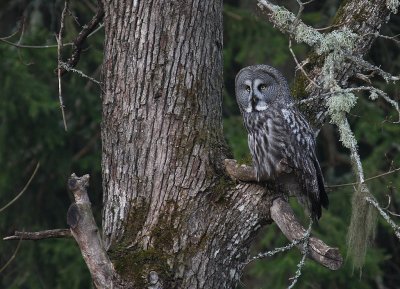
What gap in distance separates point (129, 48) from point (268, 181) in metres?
0.76

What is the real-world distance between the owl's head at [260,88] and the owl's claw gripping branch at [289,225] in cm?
64

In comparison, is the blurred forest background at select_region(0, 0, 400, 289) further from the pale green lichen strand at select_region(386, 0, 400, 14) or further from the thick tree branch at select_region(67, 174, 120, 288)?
the thick tree branch at select_region(67, 174, 120, 288)

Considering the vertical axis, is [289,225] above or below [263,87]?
below

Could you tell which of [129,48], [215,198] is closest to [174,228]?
[215,198]

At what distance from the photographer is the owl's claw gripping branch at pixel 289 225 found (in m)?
3.44

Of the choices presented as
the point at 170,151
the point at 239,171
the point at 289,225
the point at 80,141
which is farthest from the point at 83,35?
the point at 80,141

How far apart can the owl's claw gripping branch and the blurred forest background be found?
9.38 ft

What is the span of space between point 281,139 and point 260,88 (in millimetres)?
359

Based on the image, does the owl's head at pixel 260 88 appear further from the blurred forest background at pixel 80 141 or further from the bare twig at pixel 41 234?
the blurred forest background at pixel 80 141

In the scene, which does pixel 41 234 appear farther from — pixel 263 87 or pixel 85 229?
pixel 263 87

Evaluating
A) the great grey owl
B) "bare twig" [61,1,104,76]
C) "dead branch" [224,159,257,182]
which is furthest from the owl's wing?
"bare twig" [61,1,104,76]

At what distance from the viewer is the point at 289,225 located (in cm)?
362

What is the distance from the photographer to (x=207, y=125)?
12.7ft

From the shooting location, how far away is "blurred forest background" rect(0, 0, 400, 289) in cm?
699
